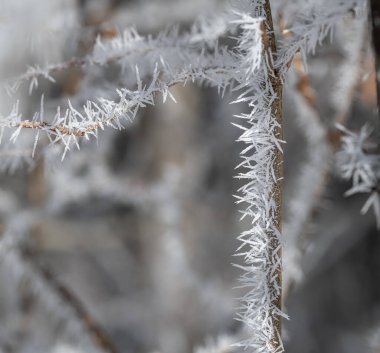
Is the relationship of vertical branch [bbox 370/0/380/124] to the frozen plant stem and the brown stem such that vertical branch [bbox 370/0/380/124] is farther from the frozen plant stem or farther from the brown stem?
the brown stem

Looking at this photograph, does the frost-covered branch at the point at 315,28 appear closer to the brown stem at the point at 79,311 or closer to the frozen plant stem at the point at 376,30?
the frozen plant stem at the point at 376,30

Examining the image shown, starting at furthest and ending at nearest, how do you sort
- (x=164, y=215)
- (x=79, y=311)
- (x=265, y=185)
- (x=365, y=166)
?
(x=164, y=215)
(x=79, y=311)
(x=365, y=166)
(x=265, y=185)

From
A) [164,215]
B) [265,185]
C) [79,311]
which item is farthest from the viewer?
[164,215]

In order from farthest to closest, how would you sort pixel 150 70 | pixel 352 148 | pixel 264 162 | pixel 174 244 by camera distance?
pixel 174 244
pixel 150 70
pixel 352 148
pixel 264 162

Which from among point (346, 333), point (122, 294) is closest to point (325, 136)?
point (346, 333)

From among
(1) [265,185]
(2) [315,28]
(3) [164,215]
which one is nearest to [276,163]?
(1) [265,185]

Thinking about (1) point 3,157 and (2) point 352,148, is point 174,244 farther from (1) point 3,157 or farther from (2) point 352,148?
(2) point 352,148

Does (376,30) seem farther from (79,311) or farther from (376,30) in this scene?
(79,311)

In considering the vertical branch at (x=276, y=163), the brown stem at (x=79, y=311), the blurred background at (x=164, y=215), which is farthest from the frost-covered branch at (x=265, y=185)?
the brown stem at (x=79, y=311)
